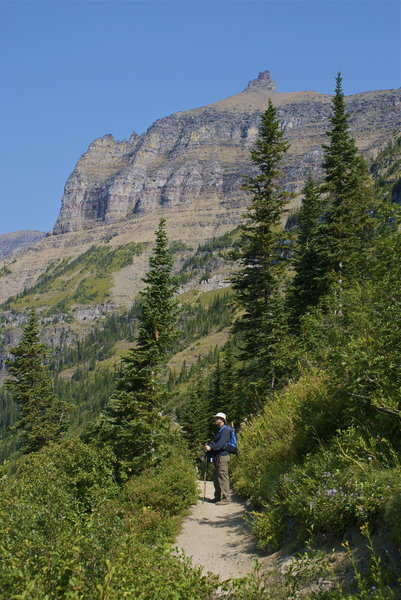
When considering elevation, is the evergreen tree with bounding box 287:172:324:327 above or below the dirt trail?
above

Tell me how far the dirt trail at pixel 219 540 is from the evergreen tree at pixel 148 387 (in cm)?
398

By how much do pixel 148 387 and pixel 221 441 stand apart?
23.4ft

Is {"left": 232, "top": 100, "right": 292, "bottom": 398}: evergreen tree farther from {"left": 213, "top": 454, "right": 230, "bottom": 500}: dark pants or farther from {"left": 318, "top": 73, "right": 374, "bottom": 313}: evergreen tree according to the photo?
{"left": 213, "top": 454, "right": 230, "bottom": 500}: dark pants

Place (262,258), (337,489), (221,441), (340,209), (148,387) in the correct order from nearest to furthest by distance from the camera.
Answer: (337,489) < (221,441) < (148,387) < (262,258) < (340,209)

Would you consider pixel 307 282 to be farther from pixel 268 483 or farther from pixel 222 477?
pixel 268 483

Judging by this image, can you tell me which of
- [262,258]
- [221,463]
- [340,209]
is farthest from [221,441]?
[340,209]

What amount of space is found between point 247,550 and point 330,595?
10.5ft

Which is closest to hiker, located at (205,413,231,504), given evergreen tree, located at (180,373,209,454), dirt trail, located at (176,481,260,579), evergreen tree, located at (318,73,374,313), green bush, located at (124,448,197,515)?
dirt trail, located at (176,481,260,579)

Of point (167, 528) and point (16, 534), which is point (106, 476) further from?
point (16, 534)

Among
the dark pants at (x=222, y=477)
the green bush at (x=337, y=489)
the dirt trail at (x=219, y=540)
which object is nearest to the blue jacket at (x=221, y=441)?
the dark pants at (x=222, y=477)

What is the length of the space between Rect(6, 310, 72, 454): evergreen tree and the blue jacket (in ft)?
75.7

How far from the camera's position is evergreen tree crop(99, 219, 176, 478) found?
1622 centimetres

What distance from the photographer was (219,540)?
27.9 feet

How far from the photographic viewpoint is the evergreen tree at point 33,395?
105 feet
